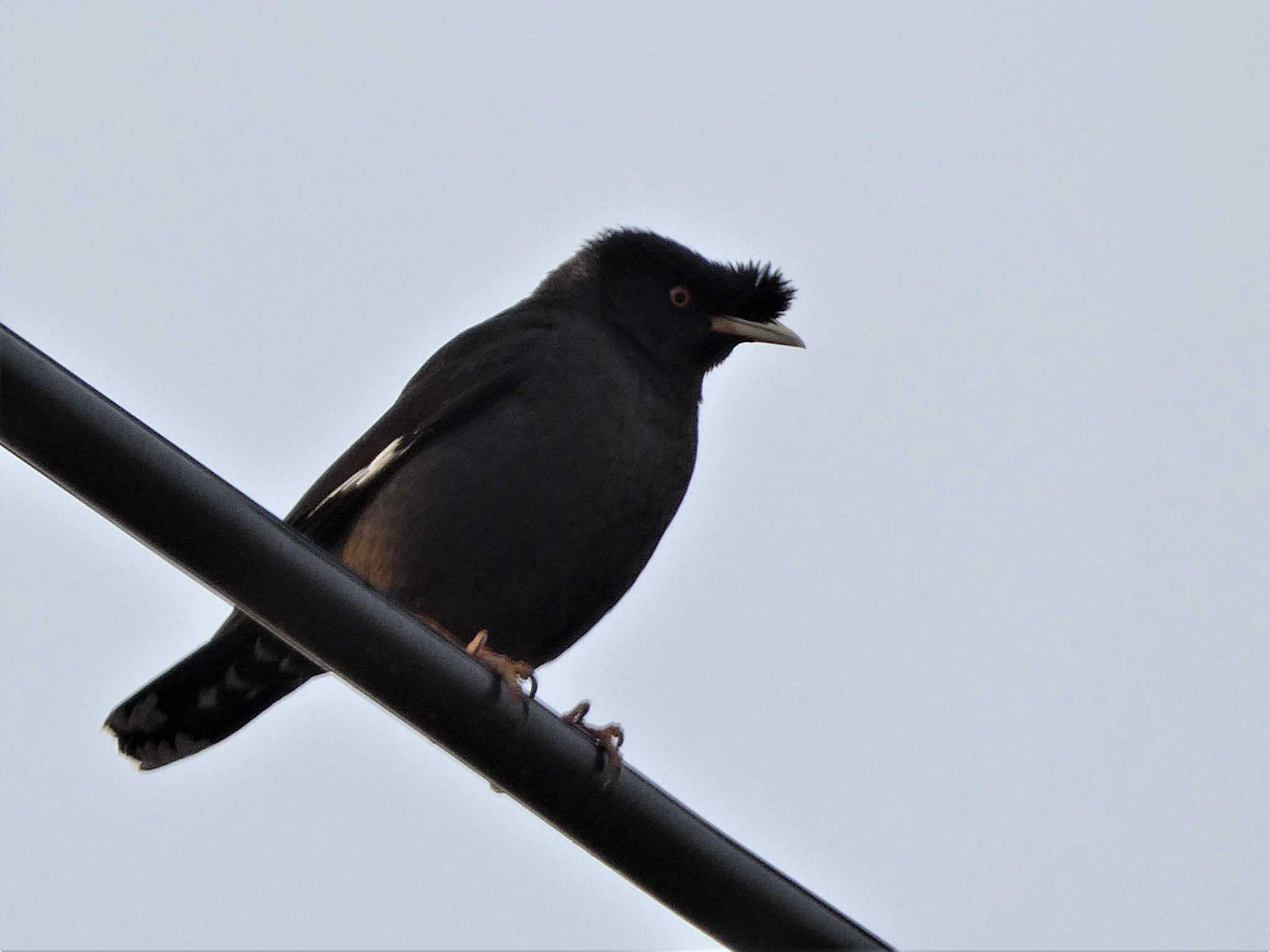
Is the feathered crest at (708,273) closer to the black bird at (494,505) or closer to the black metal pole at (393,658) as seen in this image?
the black bird at (494,505)

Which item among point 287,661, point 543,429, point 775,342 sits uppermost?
point 775,342

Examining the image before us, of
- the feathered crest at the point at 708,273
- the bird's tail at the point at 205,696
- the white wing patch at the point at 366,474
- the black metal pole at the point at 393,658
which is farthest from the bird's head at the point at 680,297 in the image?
the black metal pole at the point at 393,658

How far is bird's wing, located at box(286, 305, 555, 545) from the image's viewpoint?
5609mm

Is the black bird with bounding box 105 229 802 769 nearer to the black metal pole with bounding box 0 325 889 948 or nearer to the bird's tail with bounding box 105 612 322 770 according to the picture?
the bird's tail with bounding box 105 612 322 770

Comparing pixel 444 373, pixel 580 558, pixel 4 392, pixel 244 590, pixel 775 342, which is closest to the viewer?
pixel 4 392

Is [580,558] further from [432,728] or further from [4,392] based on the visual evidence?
[4,392]

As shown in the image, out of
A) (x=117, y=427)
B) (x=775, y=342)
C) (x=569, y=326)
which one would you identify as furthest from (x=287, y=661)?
(x=117, y=427)

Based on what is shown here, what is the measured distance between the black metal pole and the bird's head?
291cm

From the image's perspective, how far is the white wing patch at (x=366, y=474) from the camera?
5578mm

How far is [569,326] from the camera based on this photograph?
5.95 m

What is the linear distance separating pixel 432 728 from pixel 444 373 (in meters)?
2.73

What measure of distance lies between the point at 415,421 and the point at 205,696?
1.02 m

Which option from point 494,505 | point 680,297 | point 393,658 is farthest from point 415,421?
point 393,658

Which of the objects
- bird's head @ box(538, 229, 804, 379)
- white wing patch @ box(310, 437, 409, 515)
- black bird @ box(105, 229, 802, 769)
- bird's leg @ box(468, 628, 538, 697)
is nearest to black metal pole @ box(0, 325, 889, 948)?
bird's leg @ box(468, 628, 538, 697)
